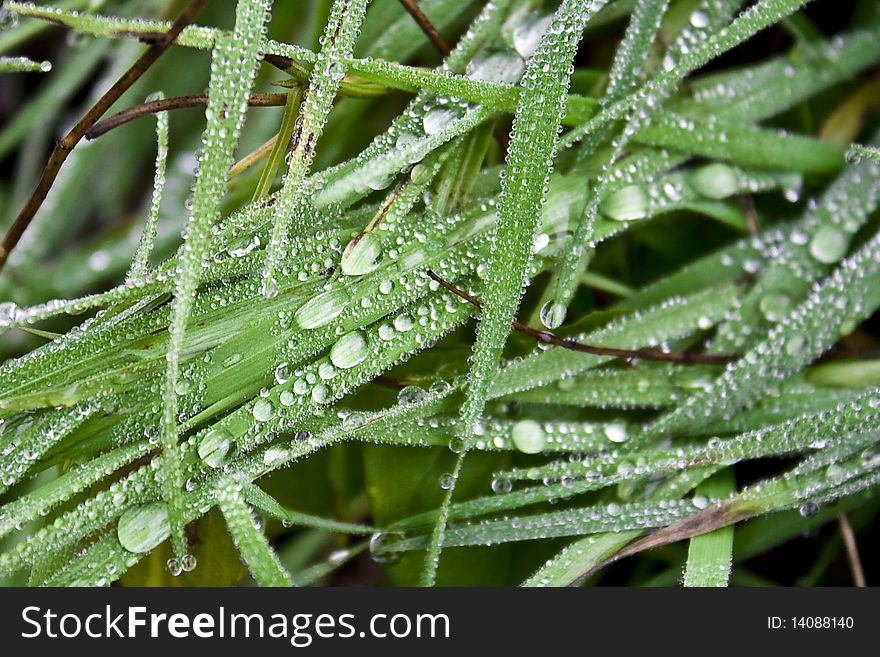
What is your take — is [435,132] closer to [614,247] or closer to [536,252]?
[536,252]

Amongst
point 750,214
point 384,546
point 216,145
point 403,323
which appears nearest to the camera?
point 216,145

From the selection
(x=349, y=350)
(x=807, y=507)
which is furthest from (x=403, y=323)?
(x=807, y=507)

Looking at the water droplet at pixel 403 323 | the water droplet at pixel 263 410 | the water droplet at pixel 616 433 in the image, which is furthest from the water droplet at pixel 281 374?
the water droplet at pixel 616 433

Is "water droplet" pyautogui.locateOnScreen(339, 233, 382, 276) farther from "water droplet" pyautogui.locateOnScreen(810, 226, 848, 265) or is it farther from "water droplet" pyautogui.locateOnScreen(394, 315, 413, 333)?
"water droplet" pyautogui.locateOnScreen(810, 226, 848, 265)

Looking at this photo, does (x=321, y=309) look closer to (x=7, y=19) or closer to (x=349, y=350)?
A: (x=349, y=350)

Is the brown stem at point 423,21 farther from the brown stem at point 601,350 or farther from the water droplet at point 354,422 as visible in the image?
the water droplet at point 354,422

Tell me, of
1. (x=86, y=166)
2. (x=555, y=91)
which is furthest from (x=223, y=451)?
(x=86, y=166)

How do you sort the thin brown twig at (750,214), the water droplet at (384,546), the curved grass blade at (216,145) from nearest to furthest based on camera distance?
the curved grass blade at (216,145) < the water droplet at (384,546) < the thin brown twig at (750,214)
